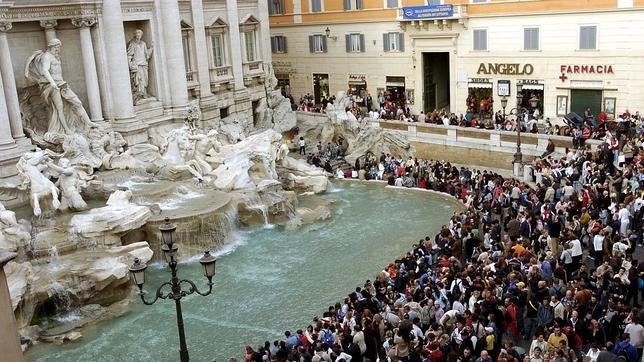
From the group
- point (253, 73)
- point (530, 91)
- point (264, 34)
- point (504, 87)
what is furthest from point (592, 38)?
point (253, 73)

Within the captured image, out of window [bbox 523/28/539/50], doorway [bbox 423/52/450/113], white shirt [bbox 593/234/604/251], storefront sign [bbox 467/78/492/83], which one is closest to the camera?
white shirt [bbox 593/234/604/251]

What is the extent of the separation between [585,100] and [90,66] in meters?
19.4

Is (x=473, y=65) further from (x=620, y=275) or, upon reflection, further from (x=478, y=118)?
(x=620, y=275)

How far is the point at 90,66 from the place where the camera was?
82.0 feet

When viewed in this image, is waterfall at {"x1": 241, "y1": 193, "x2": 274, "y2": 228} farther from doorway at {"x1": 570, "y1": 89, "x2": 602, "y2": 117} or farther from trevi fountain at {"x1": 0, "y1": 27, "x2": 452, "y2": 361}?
doorway at {"x1": 570, "y1": 89, "x2": 602, "y2": 117}

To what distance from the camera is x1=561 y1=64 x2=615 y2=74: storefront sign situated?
28147 mm

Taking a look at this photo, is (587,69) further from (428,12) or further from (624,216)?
(624,216)

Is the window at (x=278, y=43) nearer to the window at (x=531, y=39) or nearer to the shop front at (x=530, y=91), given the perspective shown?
the shop front at (x=530, y=91)

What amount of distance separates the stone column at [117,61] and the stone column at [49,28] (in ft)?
5.71

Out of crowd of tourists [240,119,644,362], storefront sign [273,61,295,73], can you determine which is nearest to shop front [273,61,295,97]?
storefront sign [273,61,295,73]

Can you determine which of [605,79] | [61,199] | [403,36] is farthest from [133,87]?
[605,79]

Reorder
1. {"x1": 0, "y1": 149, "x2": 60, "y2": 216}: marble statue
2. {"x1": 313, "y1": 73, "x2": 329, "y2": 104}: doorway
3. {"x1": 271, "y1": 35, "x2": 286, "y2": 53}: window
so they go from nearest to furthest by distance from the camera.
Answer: {"x1": 0, "y1": 149, "x2": 60, "y2": 216}: marble statue, {"x1": 313, "y1": 73, "x2": 329, "y2": 104}: doorway, {"x1": 271, "y1": 35, "x2": 286, "y2": 53}: window

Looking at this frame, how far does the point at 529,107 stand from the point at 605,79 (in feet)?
12.0

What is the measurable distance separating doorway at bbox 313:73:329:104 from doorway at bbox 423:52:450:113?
5702 mm
